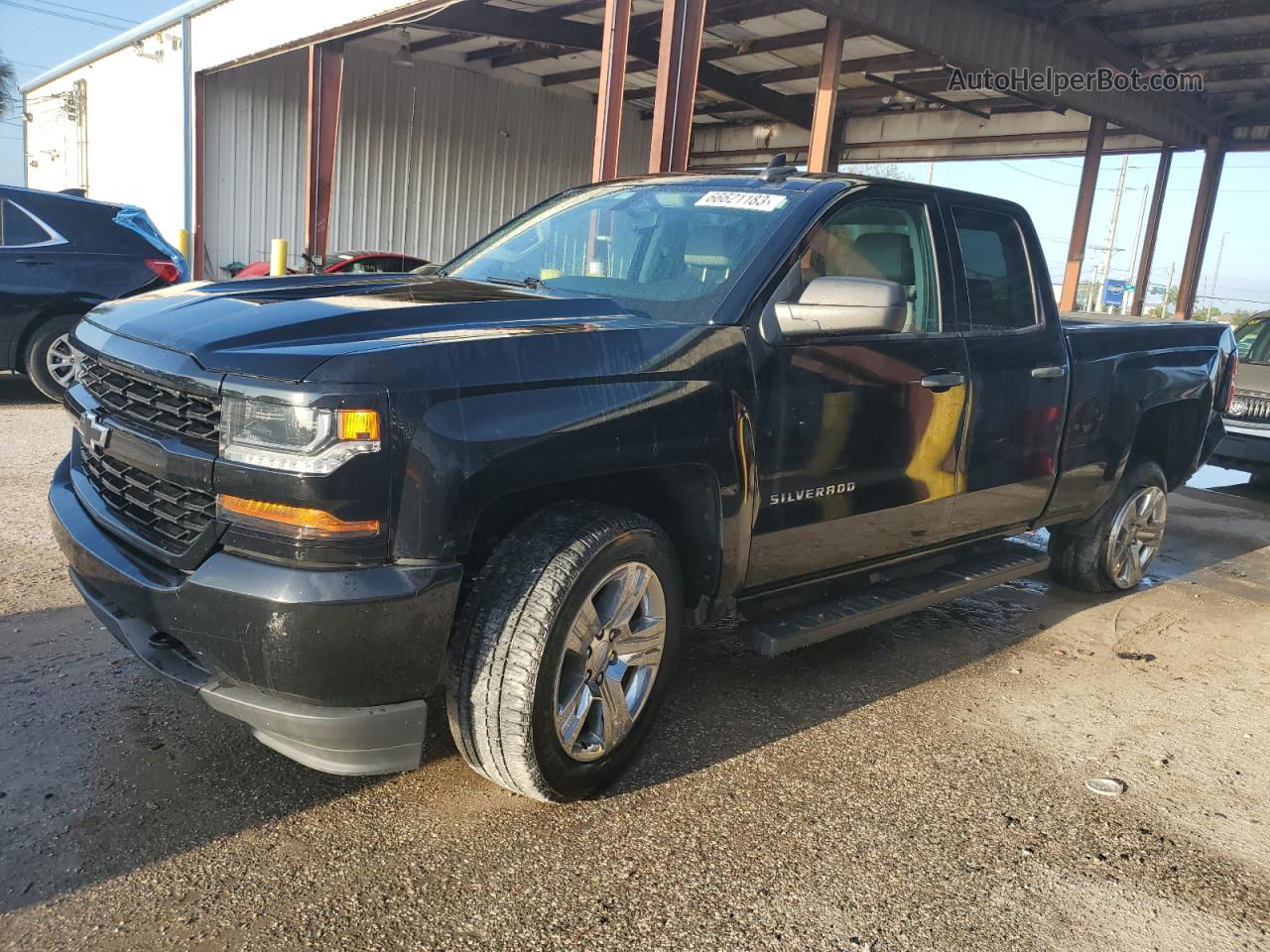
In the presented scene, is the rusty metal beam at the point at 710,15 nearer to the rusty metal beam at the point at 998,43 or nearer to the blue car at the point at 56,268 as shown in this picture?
the rusty metal beam at the point at 998,43

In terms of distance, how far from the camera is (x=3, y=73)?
36594 millimetres

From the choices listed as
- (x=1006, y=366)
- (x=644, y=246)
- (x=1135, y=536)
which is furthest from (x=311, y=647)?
(x=1135, y=536)

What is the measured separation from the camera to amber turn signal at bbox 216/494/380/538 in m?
2.20

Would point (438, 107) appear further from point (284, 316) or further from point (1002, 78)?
point (284, 316)

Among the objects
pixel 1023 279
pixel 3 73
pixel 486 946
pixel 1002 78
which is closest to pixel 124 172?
pixel 1002 78

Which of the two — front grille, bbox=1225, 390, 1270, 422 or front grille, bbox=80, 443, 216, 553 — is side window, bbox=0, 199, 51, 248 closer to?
front grille, bbox=80, 443, 216, 553

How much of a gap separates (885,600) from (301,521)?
226 centimetres

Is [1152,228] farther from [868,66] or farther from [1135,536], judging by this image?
[1135,536]

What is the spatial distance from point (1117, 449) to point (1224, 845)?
2330 millimetres

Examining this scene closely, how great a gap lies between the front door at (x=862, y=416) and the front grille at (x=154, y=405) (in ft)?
5.05

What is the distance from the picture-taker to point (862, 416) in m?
3.33

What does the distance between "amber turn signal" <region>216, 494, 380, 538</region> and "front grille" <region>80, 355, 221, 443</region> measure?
0.21 meters

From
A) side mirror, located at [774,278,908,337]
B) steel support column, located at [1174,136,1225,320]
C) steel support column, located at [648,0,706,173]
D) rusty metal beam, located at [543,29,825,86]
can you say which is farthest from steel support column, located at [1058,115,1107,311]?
side mirror, located at [774,278,908,337]

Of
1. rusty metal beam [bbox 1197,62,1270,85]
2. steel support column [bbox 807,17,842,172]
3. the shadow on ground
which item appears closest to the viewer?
the shadow on ground
